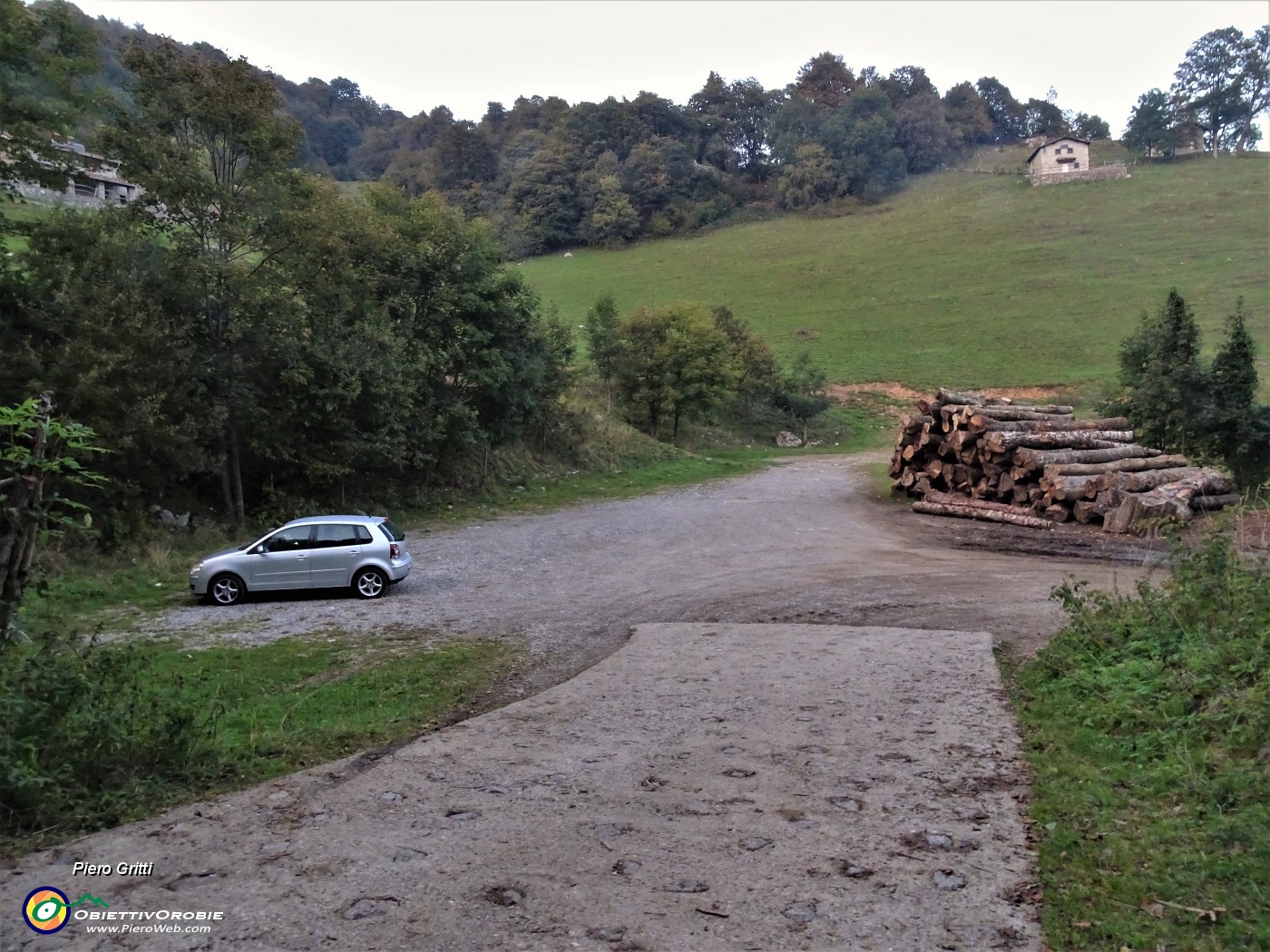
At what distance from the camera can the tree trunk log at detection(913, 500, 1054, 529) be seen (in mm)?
19391

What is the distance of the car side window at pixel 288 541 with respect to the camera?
1434 cm

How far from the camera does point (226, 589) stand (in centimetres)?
1409

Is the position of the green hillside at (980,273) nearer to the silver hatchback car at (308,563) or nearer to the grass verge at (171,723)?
the silver hatchback car at (308,563)

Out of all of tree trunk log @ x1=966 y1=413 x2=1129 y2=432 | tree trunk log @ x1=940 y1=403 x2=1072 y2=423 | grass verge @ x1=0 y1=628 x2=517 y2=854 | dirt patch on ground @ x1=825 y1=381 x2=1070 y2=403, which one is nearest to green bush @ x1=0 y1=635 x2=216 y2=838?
grass verge @ x1=0 y1=628 x2=517 y2=854

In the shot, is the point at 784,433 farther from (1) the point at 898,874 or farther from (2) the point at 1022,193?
(2) the point at 1022,193

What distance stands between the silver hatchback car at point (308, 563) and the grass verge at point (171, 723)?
4.33 m

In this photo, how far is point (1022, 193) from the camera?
9044 centimetres

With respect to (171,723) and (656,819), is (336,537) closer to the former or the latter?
(171,723)

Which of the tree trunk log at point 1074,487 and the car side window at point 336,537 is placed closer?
the car side window at point 336,537

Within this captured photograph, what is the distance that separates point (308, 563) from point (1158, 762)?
11.9 m

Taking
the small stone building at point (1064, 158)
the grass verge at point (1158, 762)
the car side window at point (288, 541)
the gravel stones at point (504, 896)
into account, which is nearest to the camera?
the grass verge at point (1158, 762)

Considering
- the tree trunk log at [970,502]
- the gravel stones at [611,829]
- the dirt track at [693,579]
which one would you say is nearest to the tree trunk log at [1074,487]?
the tree trunk log at [970,502]

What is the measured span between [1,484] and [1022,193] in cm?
9864

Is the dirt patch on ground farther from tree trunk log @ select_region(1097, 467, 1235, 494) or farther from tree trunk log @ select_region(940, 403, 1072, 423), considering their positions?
tree trunk log @ select_region(1097, 467, 1235, 494)
